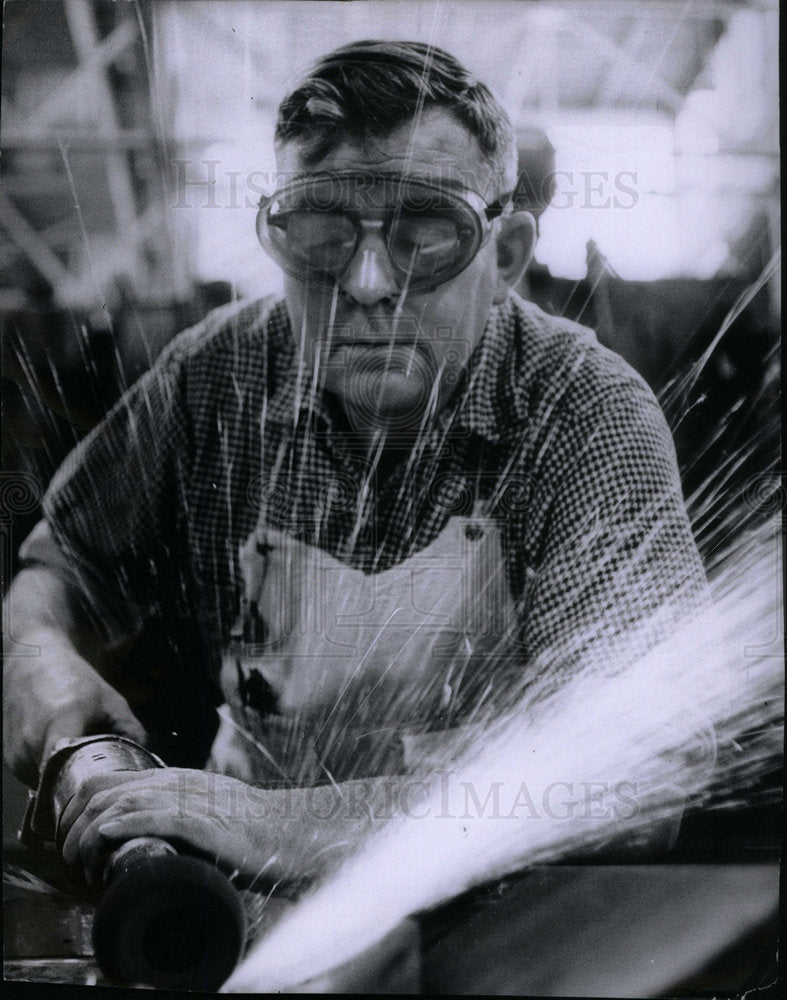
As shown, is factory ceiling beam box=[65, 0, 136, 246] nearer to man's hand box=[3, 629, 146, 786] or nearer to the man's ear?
the man's ear

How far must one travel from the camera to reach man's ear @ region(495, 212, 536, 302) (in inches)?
84.4

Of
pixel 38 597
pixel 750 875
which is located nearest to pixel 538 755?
pixel 750 875

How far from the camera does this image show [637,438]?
85.0 inches

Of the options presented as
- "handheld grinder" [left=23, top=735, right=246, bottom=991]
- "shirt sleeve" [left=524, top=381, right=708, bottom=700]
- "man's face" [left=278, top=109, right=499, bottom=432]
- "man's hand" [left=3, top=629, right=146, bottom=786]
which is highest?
"man's face" [left=278, top=109, right=499, bottom=432]

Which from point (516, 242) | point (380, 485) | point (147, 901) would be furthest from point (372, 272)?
point (147, 901)

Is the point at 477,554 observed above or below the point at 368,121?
below

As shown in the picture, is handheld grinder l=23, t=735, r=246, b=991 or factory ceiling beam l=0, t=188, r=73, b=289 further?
factory ceiling beam l=0, t=188, r=73, b=289

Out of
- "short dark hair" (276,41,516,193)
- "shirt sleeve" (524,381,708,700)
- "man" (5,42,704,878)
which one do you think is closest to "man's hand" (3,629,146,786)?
"man" (5,42,704,878)

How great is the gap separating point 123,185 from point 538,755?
1622 millimetres

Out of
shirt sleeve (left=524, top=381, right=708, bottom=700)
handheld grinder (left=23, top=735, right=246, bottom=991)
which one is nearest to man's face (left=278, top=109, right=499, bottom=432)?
shirt sleeve (left=524, top=381, right=708, bottom=700)

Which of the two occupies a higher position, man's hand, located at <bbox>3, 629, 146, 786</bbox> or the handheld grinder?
man's hand, located at <bbox>3, 629, 146, 786</bbox>

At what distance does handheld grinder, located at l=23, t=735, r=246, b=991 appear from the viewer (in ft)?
6.56

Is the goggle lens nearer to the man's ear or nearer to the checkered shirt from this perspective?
the man's ear

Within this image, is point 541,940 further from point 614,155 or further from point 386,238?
point 614,155
